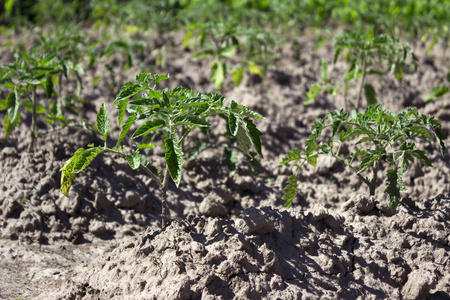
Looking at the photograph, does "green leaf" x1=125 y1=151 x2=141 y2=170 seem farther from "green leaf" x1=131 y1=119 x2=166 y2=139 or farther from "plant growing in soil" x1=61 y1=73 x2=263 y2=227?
"green leaf" x1=131 y1=119 x2=166 y2=139

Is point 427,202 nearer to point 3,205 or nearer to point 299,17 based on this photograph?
point 3,205

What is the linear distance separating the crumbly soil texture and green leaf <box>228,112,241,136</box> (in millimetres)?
456

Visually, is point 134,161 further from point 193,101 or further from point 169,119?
point 193,101

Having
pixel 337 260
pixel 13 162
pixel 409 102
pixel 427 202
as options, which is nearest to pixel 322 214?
pixel 337 260

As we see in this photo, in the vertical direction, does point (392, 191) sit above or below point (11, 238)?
above

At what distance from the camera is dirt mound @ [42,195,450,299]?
2371 millimetres

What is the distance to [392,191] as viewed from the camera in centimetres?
277

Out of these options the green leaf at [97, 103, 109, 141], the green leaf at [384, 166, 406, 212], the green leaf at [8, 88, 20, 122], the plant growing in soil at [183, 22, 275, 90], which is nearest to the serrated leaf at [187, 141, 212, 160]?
the plant growing in soil at [183, 22, 275, 90]

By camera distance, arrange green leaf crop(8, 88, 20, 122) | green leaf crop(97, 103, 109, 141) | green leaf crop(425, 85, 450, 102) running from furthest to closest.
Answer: green leaf crop(425, 85, 450, 102), green leaf crop(8, 88, 20, 122), green leaf crop(97, 103, 109, 141)

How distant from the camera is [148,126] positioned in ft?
7.88

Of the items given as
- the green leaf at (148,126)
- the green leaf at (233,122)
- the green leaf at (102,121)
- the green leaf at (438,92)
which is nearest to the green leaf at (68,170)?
the green leaf at (102,121)

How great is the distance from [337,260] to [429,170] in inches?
59.8

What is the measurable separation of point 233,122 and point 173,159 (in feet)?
1.16

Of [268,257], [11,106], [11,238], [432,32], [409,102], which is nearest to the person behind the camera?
[268,257]
